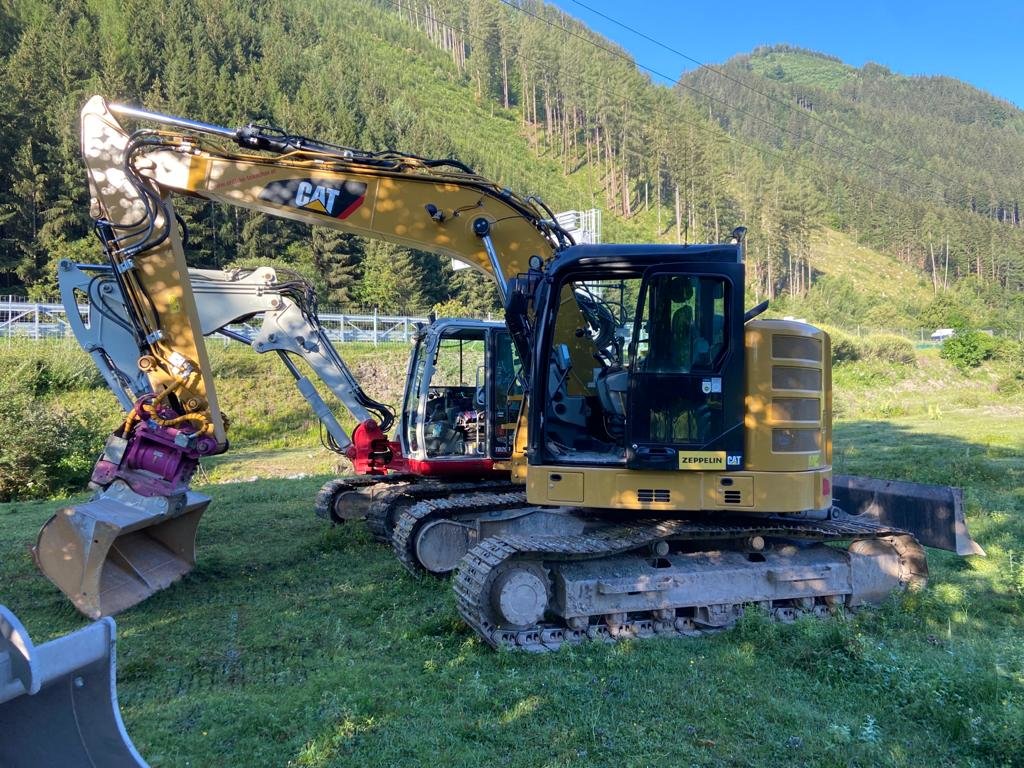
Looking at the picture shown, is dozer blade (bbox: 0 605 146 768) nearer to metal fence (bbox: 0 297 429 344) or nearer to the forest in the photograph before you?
metal fence (bbox: 0 297 429 344)

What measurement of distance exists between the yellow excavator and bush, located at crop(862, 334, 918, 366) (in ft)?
119

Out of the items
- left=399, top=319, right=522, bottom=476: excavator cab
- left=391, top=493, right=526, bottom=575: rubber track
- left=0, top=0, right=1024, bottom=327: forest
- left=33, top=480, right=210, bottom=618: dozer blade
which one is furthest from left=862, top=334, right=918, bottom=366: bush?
left=33, top=480, right=210, bottom=618: dozer blade

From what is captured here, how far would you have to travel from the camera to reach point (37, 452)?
1492 cm

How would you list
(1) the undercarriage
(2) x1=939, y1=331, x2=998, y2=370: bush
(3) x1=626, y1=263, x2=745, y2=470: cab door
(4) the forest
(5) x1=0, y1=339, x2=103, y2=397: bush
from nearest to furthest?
(1) the undercarriage < (3) x1=626, y1=263, x2=745, y2=470: cab door < (5) x1=0, y1=339, x2=103, y2=397: bush < (2) x1=939, y1=331, x2=998, y2=370: bush < (4) the forest

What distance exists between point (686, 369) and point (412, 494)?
397 centimetres

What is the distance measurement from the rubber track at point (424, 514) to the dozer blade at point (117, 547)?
195cm

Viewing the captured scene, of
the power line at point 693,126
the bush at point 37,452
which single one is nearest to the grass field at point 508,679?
the bush at point 37,452

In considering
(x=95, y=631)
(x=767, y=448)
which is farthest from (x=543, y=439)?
(x=95, y=631)

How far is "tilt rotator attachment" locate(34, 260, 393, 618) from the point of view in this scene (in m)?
6.84

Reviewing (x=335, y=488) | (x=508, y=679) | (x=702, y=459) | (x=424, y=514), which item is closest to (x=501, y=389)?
(x=424, y=514)

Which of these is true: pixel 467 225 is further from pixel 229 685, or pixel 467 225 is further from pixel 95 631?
pixel 95 631

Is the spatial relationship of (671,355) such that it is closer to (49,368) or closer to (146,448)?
(146,448)

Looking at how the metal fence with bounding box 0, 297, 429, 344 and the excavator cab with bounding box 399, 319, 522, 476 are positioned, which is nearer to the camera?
the excavator cab with bounding box 399, 319, 522, 476

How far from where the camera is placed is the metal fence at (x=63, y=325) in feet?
89.2
